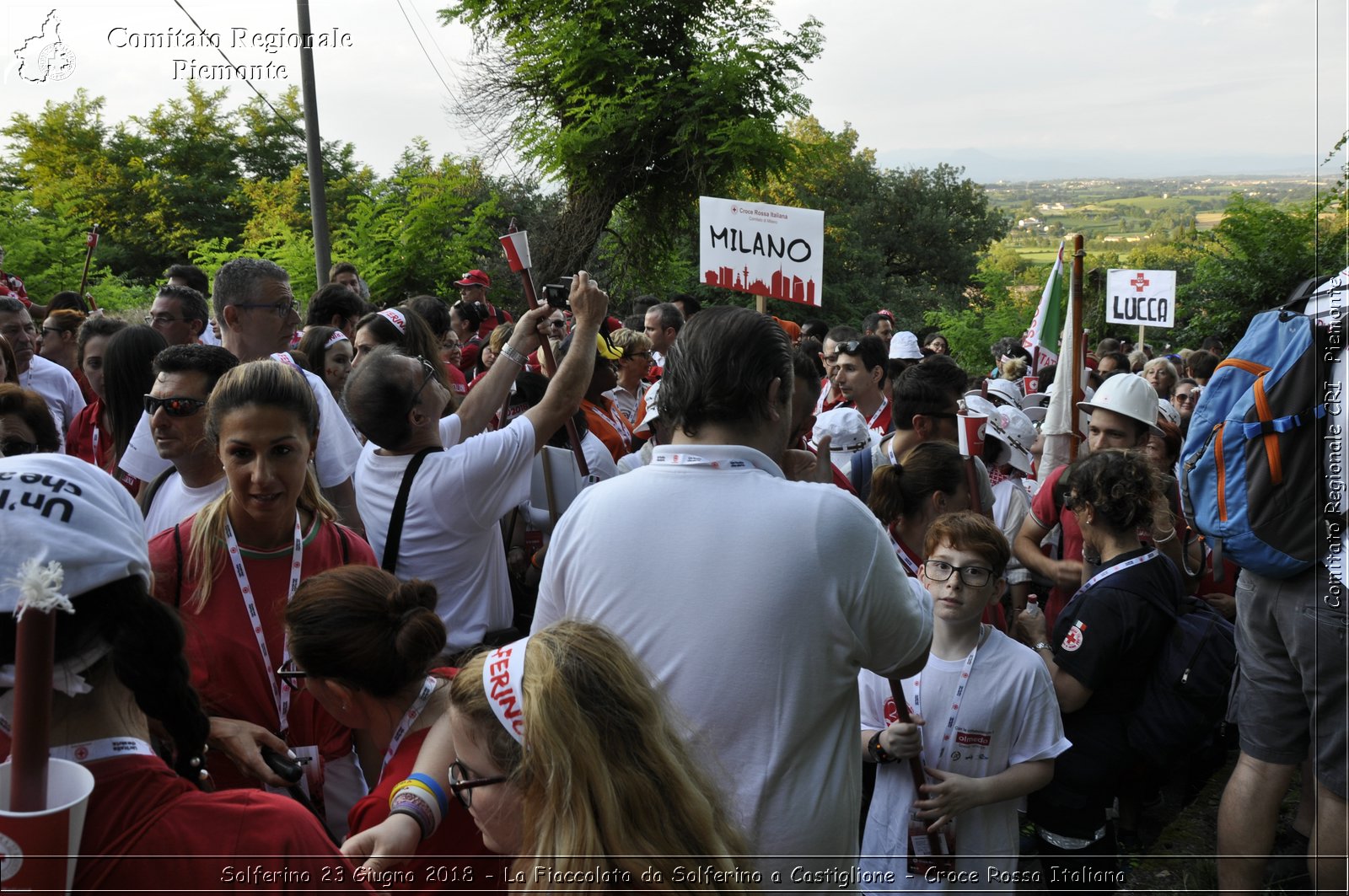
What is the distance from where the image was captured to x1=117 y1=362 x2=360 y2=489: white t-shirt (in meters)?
3.60

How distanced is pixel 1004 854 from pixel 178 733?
2342mm

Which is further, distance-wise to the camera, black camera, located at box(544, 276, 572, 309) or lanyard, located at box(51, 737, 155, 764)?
black camera, located at box(544, 276, 572, 309)

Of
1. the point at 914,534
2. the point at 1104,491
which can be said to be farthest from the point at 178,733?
the point at 1104,491

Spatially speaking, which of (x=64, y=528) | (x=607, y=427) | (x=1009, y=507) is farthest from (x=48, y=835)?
(x=1009, y=507)

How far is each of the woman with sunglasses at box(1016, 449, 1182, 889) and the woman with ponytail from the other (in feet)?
8.70

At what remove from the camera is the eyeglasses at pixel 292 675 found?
239cm

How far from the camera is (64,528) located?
4.37ft

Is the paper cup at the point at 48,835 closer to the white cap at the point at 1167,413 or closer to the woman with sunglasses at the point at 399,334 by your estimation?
the woman with sunglasses at the point at 399,334

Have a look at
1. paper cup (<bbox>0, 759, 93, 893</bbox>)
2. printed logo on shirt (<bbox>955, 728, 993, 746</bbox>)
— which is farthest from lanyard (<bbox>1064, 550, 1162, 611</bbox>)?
paper cup (<bbox>0, 759, 93, 893</bbox>)

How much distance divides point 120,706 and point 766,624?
1.12 meters

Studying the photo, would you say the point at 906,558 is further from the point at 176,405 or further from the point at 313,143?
the point at 313,143

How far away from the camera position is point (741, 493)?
6.79 feet

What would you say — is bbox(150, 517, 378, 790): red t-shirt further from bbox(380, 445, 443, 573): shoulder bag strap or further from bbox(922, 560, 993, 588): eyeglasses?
bbox(922, 560, 993, 588): eyeglasses

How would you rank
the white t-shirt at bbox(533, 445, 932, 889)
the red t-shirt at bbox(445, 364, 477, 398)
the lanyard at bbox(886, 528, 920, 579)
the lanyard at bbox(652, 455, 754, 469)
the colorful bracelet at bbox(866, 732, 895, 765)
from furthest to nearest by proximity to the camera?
the red t-shirt at bbox(445, 364, 477, 398)
the lanyard at bbox(886, 528, 920, 579)
the colorful bracelet at bbox(866, 732, 895, 765)
the lanyard at bbox(652, 455, 754, 469)
the white t-shirt at bbox(533, 445, 932, 889)
